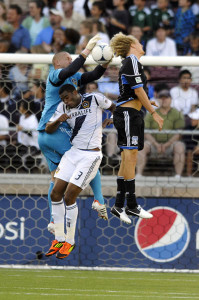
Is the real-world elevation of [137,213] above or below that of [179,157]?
below

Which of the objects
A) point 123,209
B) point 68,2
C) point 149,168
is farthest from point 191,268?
point 68,2

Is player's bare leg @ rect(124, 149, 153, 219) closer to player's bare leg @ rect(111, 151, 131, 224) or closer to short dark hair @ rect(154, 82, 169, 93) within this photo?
player's bare leg @ rect(111, 151, 131, 224)

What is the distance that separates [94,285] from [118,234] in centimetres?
157

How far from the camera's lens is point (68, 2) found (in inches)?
550

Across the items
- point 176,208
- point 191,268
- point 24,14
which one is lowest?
point 191,268

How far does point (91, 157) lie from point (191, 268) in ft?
9.19

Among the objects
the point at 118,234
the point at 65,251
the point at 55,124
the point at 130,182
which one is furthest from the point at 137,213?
the point at 118,234

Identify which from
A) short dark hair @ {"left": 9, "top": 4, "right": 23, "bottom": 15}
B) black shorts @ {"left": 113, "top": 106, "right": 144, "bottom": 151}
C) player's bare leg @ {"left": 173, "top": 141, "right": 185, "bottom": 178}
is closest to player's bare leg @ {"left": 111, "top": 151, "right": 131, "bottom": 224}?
black shorts @ {"left": 113, "top": 106, "right": 144, "bottom": 151}

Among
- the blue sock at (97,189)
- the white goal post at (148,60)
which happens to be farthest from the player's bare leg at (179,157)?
the blue sock at (97,189)

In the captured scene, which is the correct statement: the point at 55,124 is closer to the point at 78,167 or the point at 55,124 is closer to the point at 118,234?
the point at 78,167

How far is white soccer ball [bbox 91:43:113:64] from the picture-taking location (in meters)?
7.66

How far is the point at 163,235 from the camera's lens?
9859mm

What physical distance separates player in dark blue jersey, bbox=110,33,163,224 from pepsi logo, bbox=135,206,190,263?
2.04 metres

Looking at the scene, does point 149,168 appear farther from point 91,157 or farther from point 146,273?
point 91,157
